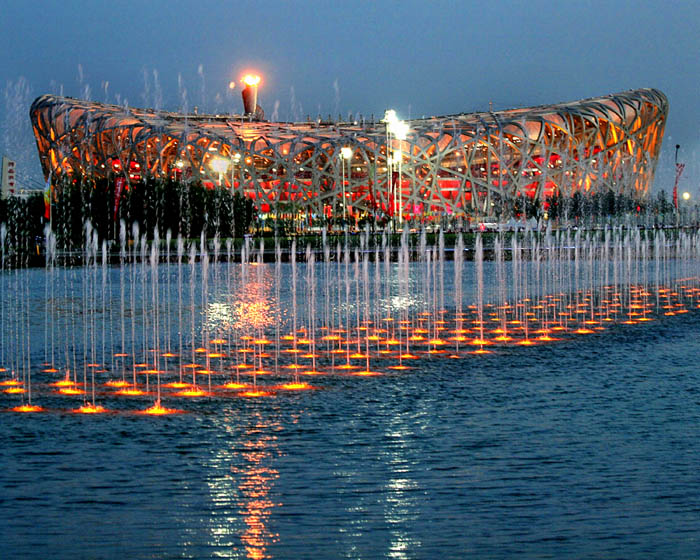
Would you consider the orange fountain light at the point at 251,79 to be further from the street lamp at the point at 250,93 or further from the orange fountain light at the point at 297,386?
the orange fountain light at the point at 297,386

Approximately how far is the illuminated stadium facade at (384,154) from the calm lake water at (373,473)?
65.9 meters

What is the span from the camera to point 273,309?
60.7 ft

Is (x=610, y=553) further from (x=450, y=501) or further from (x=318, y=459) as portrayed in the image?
(x=318, y=459)

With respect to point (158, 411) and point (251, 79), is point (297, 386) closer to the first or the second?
point (158, 411)

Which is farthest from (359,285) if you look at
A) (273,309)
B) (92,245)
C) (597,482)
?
(92,245)

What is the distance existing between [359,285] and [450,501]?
60.9 feet

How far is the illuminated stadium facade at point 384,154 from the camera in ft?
249

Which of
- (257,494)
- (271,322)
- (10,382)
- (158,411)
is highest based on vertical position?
(271,322)

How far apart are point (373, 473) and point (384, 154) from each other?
7142 cm

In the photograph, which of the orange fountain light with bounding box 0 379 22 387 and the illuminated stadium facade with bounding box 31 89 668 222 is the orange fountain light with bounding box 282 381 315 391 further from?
the illuminated stadium facade with bounding box 31 89 668 222

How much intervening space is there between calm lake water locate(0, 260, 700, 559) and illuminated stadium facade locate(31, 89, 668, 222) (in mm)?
65862

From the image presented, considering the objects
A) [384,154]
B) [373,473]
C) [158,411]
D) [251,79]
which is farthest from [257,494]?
[251,79]

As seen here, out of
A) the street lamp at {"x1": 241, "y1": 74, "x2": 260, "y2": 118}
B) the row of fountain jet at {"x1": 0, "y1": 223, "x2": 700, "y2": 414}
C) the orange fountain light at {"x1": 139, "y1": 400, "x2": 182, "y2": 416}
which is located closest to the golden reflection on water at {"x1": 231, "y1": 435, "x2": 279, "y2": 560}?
the orange fountain light at {"x1": 139, "y1": 400, "x2": 182, "y2": 416}

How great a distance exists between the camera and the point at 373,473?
7059 mm
